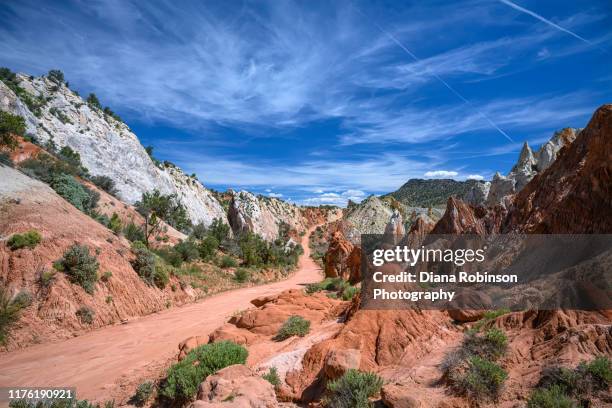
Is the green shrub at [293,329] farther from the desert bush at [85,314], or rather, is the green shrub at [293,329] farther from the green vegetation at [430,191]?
the green vegetation at [430,191]

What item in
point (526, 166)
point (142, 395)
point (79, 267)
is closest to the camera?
point (142, 395)

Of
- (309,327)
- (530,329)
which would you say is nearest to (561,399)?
(530,329)

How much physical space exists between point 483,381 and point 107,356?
9.96 m

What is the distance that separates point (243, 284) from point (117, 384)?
55.4 ft

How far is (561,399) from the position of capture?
4406 millimetres

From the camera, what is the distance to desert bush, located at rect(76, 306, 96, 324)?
12.6 m

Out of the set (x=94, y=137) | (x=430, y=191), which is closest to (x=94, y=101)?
(x=94, y=137)

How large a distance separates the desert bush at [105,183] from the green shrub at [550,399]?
115ft

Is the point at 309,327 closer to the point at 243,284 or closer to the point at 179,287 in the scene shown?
the point at 179,287

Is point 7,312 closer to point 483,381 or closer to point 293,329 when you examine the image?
point 293,329

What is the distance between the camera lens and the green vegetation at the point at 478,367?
5168 mm

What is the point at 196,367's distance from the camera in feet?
25.1

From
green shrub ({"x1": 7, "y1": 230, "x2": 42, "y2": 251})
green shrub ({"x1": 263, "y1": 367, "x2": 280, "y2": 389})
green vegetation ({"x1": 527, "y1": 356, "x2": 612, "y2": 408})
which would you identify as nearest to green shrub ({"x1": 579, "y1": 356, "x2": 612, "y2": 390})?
green vegetation ({"x1": 527, "y1": 356, "x2": 612, "y2": 408})

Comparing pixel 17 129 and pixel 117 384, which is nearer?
pixel 117 384
